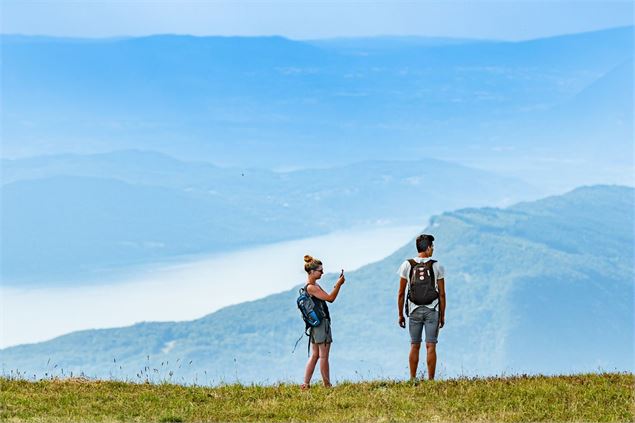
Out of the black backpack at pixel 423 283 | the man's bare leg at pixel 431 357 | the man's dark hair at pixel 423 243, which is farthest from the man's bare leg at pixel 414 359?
the man's dark hair at pixel 423 243

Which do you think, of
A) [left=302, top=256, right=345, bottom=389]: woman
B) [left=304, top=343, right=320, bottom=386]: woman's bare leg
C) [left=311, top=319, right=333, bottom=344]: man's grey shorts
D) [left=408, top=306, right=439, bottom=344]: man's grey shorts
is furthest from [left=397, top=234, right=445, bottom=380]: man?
[left=304, top=343, right=320, bottom=386]: woman's bare leg

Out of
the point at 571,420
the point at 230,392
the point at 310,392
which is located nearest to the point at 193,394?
the point at 230,392

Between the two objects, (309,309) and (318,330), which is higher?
(309,309)

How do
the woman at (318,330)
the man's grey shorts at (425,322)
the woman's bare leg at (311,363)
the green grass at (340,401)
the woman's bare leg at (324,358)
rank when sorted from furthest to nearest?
the woman's bare leg at (324,358)
the woman's bare leg at (311,363)
the man's grey shorts at (425,322)
the woman at (318,330)
the green grass at (340,401)

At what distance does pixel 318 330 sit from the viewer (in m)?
16.0

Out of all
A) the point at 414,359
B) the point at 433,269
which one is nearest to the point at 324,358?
the point at 414,359

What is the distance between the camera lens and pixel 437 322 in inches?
620

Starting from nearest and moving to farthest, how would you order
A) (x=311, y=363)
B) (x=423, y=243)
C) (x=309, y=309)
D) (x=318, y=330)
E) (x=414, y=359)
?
1. (x=423, y=243)
2. (x=309, y=309)
3. (x=311, y=363)
4. (x=318, y=330)
5. (x=414, y=359)

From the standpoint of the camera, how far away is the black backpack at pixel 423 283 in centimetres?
1557

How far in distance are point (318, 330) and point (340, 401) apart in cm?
150

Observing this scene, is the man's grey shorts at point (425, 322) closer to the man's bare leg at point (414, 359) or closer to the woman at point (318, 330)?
the man's bare leg at point (414, 359)

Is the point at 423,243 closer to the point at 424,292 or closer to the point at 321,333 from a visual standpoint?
the point at 424,292

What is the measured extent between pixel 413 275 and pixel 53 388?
5.57 meters

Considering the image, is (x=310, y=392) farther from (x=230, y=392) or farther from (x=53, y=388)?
(x=53, y=388)
